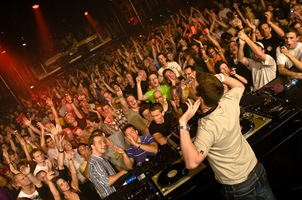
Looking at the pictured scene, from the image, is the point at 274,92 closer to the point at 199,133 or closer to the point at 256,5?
the point at 199,133

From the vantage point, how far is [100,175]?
234 centimetres

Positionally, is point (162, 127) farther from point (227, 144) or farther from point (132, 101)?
point (227, 144)

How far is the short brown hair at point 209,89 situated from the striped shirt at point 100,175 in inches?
62.5

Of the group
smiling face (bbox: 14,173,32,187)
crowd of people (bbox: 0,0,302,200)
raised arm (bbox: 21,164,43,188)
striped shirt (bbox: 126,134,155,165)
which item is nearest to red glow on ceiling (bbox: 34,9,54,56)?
crowd of people (bbox: 0,0,302,200)

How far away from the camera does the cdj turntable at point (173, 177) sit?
1707 mm

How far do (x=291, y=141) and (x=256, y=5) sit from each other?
5.51m

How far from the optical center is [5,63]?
31.0ft

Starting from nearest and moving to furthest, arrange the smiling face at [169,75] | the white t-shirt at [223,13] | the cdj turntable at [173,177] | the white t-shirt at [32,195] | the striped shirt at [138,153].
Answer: the cdj turntable at [173,177] < the striped shirt at [138,153] < the white t-shirt at [32,195] < the smiling face at [169,75] < the white t-shirt at [223,13]

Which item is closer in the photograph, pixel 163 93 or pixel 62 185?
pixel 62 185

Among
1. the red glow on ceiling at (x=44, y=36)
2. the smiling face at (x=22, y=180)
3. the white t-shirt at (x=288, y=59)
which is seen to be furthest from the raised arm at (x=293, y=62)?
the red glow on ceiling at (x=44, y=36)

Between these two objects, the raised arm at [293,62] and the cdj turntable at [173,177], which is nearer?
the cdj turntable at [173,177]

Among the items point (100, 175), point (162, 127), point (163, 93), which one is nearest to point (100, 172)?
point (100, 175)

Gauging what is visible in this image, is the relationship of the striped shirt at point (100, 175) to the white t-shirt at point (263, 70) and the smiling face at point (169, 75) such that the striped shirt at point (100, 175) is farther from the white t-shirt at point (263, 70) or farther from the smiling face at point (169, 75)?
the white t-shirt at point (263, 70)

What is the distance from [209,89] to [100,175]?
5.62 feet
